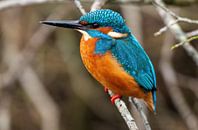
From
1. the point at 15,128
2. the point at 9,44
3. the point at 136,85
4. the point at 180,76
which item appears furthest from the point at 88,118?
the point at 136,85

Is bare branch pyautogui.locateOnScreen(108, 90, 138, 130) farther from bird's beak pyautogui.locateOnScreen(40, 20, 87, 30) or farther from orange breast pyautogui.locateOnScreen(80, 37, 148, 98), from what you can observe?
bird's beak pyautogui.locateOnScreen(40, 20, 87, 30)

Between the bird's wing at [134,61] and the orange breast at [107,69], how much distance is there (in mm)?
34

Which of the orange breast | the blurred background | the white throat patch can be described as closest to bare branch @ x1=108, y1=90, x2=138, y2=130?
the orange breast

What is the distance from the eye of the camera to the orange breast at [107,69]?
8.39 feet

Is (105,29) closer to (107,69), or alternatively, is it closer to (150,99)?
(107,69)

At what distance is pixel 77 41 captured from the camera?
5707mm

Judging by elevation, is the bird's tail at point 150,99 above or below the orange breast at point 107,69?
below

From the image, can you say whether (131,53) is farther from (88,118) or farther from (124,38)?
(88,118)

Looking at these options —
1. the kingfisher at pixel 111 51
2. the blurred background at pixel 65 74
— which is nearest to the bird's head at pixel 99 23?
the kingfisher at pixel 111 51

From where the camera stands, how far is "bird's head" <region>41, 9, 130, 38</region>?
2.52m

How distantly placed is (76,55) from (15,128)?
1.25 meters

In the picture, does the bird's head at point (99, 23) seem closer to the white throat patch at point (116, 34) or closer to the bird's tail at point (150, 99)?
the white throat patch at point (116, 34)

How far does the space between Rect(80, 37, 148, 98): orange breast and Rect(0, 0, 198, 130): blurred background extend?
1.42 m

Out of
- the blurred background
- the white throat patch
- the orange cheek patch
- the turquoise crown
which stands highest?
the turquoise crown
